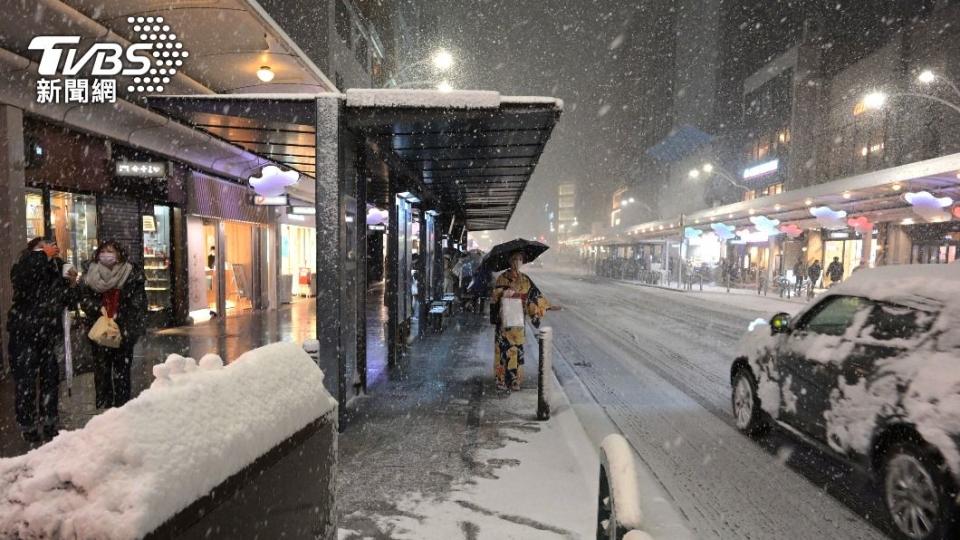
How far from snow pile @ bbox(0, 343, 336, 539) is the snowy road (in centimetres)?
364

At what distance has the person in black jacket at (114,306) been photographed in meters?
5.98

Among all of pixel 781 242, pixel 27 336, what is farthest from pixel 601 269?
pixel 27 336

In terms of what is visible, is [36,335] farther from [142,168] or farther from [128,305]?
[142,168]

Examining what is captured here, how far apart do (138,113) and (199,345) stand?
4782mm

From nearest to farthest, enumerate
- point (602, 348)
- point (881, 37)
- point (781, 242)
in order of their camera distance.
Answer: point (602, 348) < point (781, 242) < point (881, 37)

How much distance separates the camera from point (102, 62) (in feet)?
29.5

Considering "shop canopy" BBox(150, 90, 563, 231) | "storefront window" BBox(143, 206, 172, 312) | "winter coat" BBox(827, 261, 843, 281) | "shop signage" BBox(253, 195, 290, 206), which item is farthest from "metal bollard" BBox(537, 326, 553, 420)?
"winter coat" BBox(827, 261, 843, 281)

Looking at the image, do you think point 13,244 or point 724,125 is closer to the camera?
point 13,244

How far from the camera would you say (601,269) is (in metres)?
54.5

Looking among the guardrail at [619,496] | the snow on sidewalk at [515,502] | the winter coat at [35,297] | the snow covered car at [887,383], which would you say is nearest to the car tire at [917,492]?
the snow covered car at [887,383]

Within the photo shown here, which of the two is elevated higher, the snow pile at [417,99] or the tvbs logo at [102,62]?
the tvbs logo at [102,62]

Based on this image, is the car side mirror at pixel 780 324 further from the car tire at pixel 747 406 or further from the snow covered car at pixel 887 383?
the car tire at pixel 747 406

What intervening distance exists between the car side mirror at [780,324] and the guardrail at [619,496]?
4060mm

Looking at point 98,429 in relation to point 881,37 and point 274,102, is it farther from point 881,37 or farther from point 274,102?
point 881,37
